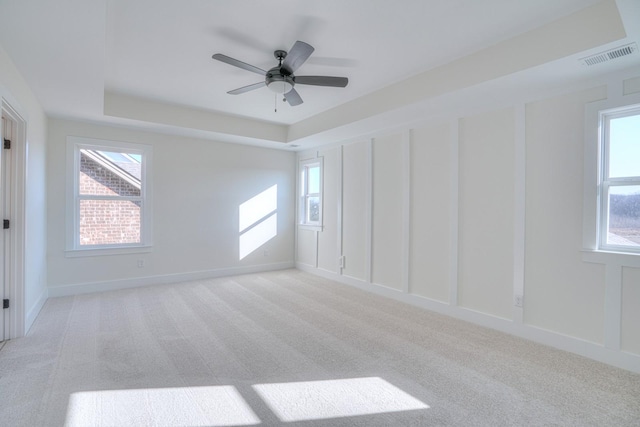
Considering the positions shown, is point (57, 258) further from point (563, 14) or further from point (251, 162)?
point (563, 14)

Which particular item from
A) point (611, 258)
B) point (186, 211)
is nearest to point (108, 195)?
point (186, 211)

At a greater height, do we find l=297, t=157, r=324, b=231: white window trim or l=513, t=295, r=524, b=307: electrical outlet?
l=297, t=157, r=324, b=231: white window trim

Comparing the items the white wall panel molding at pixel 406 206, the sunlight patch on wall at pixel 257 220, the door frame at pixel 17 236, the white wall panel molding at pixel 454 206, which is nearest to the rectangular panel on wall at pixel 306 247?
the sunlight patch on wall at pixel 257 220

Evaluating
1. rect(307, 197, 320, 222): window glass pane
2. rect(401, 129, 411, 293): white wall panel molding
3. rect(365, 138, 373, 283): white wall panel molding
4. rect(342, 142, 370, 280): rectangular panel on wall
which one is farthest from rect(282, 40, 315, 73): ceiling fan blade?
rect(307, 197, 320, 222): window glass pane

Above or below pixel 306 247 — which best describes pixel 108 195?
above

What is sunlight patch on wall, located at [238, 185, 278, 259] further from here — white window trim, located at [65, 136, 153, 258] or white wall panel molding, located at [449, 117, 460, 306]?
white wall panel molding, located at [449, 117, 460, 306]

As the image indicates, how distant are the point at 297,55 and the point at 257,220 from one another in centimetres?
380

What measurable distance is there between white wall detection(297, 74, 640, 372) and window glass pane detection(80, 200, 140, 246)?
3524 millimetres

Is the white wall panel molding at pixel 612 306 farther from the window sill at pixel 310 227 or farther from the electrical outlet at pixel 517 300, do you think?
the window sill at pixel 310 227

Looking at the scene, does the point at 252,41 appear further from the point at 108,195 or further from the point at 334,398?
Answer: the point at 108,195

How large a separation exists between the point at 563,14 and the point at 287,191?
4.79m

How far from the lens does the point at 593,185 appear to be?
8.79 feet

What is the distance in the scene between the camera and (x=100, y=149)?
4.55 m

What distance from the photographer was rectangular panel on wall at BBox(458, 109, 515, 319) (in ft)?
10.7
